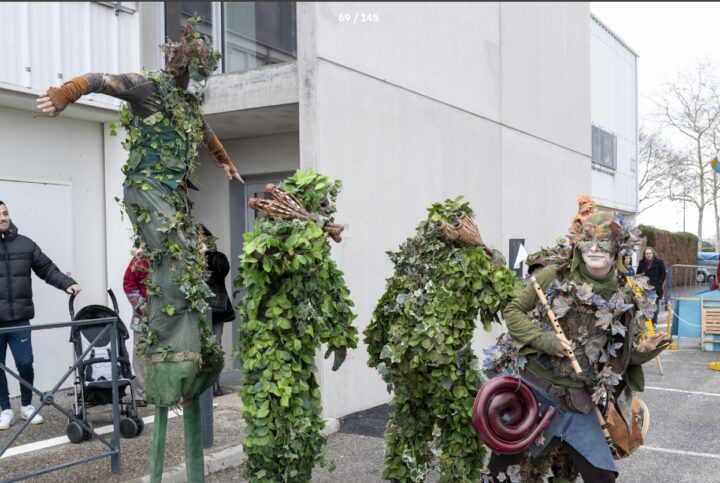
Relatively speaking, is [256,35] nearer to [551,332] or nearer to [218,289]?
[218,289]

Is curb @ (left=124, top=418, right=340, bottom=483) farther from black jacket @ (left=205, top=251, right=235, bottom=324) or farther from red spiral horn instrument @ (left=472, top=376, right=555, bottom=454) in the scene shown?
black jacket @ (left=205, top=251, right=235, bottom=324)

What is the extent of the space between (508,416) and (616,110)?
20.2m

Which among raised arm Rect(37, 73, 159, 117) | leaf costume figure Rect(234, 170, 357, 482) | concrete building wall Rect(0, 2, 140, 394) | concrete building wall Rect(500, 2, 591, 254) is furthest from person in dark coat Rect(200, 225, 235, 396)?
concrete building wall Rect(500, 2, 591, 254)

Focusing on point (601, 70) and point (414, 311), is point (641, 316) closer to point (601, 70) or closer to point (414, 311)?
point (414, 311)

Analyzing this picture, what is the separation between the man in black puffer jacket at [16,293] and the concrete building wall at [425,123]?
8.62 ft

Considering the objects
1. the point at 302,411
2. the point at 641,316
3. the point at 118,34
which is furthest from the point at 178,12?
the point at 641,316

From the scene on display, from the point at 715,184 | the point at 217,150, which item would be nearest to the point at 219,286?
the point at 217,150

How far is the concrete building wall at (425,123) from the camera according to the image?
22.2 ft

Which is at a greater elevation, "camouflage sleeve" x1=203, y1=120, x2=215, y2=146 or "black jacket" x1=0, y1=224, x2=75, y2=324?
"camouflage sleeve" x1=203, y1=120, x2=215, y2=146

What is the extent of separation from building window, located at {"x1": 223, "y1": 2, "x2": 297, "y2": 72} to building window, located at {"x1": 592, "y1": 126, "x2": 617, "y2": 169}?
13878 millimetres

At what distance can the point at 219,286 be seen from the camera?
7.15m

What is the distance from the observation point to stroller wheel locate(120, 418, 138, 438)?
18.7ft

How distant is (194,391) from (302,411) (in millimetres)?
787

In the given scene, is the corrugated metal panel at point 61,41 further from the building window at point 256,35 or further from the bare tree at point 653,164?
the bare tree at point 653,164
